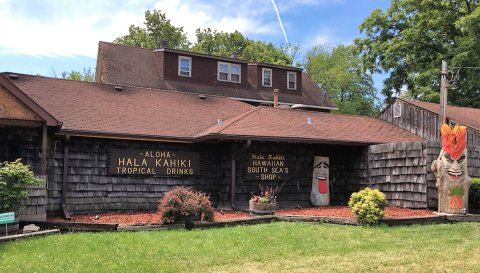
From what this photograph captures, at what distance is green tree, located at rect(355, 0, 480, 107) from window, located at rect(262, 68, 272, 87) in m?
7.74

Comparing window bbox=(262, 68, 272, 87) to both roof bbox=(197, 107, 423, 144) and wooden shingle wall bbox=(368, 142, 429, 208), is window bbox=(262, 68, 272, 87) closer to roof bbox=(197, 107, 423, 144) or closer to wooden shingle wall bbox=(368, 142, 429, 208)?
roof bbox=(197, 107, 423, 144)

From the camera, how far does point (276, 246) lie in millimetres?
8484

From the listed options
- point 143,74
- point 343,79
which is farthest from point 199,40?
point 143,74

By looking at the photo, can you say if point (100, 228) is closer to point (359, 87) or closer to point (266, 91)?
point (266, 91)

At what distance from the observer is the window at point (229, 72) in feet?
92.9

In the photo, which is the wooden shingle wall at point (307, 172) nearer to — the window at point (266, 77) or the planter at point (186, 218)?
the planter at point (186, 218)

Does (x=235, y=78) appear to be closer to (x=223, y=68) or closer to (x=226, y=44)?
(x=223, y=68)

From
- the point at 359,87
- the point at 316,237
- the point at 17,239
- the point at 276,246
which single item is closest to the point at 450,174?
the point at 316,237

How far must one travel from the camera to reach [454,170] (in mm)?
11883

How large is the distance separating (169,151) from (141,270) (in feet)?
25.8

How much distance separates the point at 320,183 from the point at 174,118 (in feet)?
17.2

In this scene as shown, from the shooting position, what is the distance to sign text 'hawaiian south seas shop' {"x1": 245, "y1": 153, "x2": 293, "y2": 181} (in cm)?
1484

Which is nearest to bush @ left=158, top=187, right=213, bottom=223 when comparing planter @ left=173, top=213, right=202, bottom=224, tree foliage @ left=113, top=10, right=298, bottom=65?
planter @ left=173, top=213, right=202, bottom=224

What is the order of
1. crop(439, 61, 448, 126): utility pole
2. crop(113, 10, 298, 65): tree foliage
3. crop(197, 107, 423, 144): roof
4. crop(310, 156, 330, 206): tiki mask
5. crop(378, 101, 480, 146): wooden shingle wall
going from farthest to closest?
crop(113, 10, 298, 65): tree foliage
crop(378, 101, 480, 146): wooden shingle wall
crop(439, 61, 448, 126): utility pole
crop(310, 156, 330, 206): tiki mask
crop(197, 107, 423, 144): roof
